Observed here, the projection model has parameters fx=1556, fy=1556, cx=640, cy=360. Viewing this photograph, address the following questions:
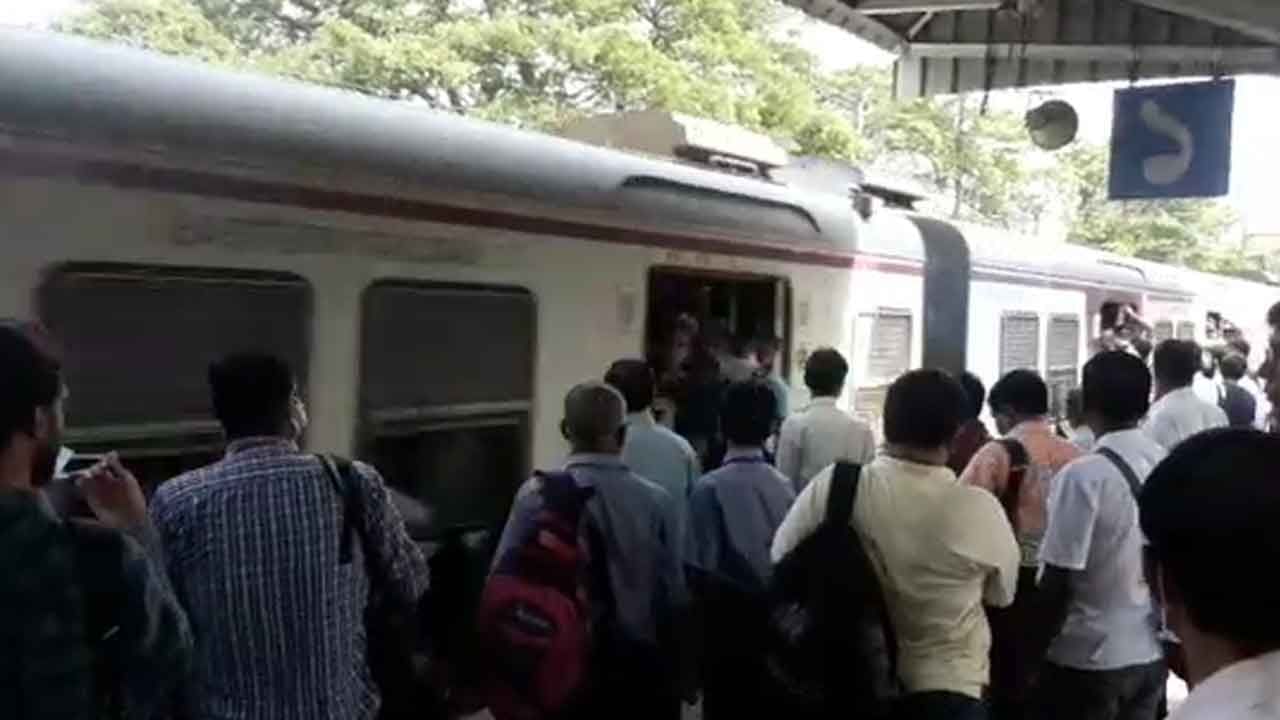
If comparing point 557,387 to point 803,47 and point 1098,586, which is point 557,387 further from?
point 803,47

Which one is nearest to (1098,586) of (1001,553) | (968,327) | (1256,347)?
(1001,553)

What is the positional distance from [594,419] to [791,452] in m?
1.81

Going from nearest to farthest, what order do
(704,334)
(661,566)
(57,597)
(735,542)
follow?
1. (57,597)
2. (661,566)
3. (735,542)
4. (704,334)

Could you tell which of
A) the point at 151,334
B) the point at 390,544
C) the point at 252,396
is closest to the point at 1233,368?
the point at 151,334

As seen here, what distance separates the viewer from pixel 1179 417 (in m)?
5.22

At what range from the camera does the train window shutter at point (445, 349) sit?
4352 mm

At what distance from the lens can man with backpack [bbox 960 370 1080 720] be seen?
13.9 ft

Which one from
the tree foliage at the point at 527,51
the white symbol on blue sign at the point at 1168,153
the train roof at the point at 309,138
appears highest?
the tree foliage at the point at 527,51

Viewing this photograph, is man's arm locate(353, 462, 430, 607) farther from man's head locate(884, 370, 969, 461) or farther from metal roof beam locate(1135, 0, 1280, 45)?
metal roof beam locate(1135, 0, 1280, 45)

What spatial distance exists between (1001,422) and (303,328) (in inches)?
84.1

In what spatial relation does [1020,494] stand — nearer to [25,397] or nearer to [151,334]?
[151,334]

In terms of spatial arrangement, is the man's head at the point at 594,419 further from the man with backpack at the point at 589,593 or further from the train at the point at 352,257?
the train at the point at 352,257

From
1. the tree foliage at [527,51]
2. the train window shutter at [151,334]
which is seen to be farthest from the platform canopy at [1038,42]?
the tree foliage at [527,51]

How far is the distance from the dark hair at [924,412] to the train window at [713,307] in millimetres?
2449
